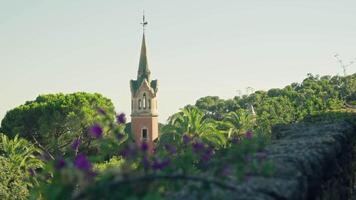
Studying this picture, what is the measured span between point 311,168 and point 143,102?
5947 cm

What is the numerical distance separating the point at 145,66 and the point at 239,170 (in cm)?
6199

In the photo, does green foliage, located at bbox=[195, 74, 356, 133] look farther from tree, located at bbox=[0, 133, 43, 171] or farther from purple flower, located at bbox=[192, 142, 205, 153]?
purple flower, located at bbox=[192, 142, 205, 153]

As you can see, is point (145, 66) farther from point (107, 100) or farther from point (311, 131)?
point (311, 131)

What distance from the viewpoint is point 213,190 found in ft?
11.6

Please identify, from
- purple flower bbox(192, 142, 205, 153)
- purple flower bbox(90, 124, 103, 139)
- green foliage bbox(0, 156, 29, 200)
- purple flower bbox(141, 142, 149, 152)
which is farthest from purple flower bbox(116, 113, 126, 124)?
green foliage bbox(0, 156, 29, 200)

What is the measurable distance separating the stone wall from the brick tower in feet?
174

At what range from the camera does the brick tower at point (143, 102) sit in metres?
61.7

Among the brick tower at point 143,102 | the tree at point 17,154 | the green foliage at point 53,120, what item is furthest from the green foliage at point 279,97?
the tree at point 17,154

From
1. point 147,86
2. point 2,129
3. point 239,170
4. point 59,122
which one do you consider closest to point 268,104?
point 147,86

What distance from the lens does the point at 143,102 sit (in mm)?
64125

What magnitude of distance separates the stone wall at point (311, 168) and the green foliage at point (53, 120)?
133 ft

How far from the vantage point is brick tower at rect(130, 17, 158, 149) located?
202 feet

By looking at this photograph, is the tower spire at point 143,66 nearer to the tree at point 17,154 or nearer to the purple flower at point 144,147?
the tree at point 17,154

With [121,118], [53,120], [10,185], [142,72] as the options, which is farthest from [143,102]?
[121,118]
